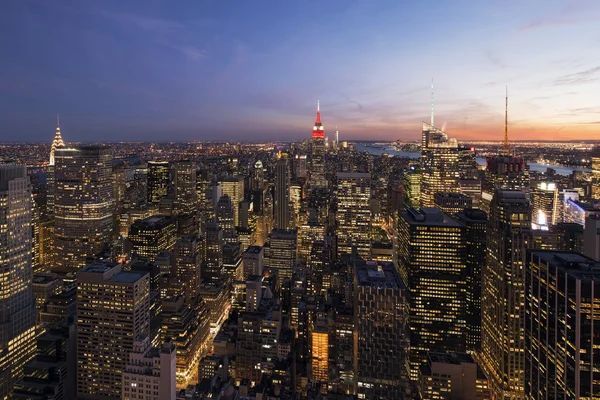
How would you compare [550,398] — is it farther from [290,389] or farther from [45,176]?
[45,176]

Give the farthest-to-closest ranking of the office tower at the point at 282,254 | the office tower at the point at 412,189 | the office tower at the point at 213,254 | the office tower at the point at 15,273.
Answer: the office tower at the point at 412,189
the office tower at the point at 282,254
the office tower at the point at 213,254
the office tower at the point at 15,273

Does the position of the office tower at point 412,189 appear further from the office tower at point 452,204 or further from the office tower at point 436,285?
the office tower at point 436,285

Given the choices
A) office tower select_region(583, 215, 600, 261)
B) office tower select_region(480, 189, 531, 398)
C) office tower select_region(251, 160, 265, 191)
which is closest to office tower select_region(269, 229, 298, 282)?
office tower select_region(480, 189, 531, 398)

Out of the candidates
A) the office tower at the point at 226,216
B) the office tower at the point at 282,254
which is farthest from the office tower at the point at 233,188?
the office tower at the point at 282,254

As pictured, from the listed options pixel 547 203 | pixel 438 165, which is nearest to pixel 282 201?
pixel 438 165

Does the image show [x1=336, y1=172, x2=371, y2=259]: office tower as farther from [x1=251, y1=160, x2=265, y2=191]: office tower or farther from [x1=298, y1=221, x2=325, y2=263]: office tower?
[x1=251, y1=160, x2=265, y2=191]: office tower
